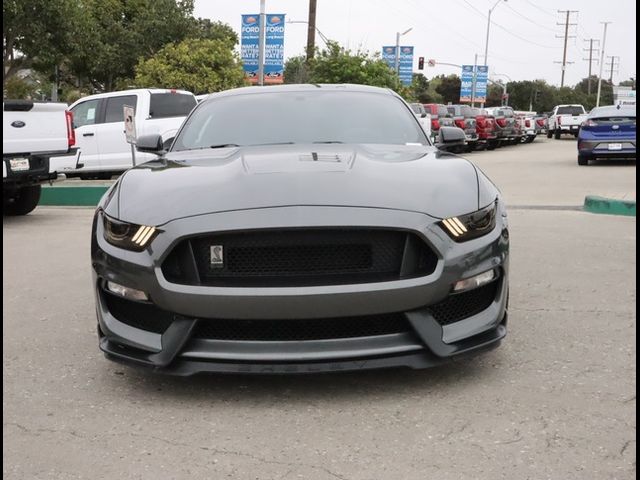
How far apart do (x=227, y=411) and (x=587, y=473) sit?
4.94ft

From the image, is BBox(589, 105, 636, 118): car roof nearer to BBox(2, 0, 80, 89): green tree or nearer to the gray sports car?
the gray sports car

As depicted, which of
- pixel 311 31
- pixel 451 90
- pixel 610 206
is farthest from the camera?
pixel 451 90

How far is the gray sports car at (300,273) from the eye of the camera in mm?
3480

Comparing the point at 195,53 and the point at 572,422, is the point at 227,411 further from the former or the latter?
the point at 195,53

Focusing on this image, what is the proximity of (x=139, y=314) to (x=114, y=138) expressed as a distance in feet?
45.9

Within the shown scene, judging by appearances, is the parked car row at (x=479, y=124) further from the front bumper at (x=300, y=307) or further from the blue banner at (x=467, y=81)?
the front bumper at (x=300, y=307)

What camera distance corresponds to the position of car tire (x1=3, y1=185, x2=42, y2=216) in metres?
11.3

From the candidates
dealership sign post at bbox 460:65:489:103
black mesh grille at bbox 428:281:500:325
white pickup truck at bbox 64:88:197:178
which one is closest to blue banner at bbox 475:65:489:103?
dealership sign post at bbox 460:65:489:103

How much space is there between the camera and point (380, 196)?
3664mm

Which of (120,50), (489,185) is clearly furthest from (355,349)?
(120,50)

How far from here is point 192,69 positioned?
3541cm

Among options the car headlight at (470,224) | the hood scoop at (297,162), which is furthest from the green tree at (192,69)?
the car headlight at (470,224)

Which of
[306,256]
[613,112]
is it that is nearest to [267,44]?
[613,112]

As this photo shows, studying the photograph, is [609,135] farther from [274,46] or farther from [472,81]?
[472,81]
